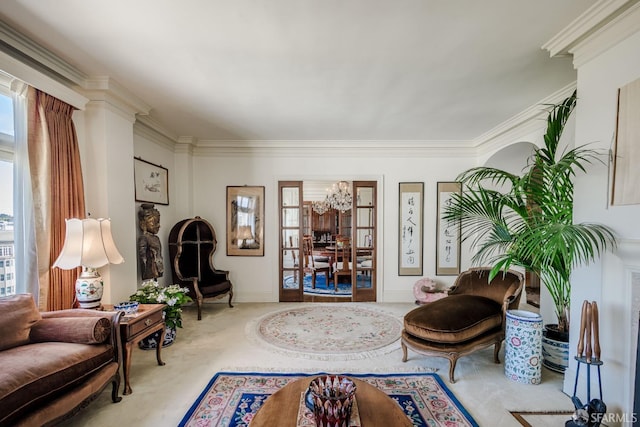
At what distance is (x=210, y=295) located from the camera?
13.5 feet

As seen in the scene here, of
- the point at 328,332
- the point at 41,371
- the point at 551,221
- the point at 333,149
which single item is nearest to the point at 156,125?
the point at 333,149

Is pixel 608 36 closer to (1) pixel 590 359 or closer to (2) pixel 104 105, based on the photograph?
(1) pixel 590 359

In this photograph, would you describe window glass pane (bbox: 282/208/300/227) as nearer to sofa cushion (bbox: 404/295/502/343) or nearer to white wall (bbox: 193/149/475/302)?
white wall (bbox: 193/149/475/302)

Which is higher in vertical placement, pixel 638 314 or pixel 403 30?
pixel 403 30

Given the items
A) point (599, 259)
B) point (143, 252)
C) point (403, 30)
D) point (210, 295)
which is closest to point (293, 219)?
point (210, 295)

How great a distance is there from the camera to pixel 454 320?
261 cm

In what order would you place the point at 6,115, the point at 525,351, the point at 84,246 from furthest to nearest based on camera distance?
the point at 525,351
the point at 84,246
the point at 6,115

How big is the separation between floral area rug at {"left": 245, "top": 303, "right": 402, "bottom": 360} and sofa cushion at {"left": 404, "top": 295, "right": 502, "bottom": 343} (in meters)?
0.60

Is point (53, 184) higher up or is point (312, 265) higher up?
point (53, 184)

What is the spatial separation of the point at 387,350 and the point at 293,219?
8.65ft

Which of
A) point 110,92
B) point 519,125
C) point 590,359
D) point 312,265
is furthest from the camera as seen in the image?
point 312,265

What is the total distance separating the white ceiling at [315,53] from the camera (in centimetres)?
185

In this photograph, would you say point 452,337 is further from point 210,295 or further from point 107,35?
point 107,35

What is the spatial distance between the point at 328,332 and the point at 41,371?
2638 millimetres
